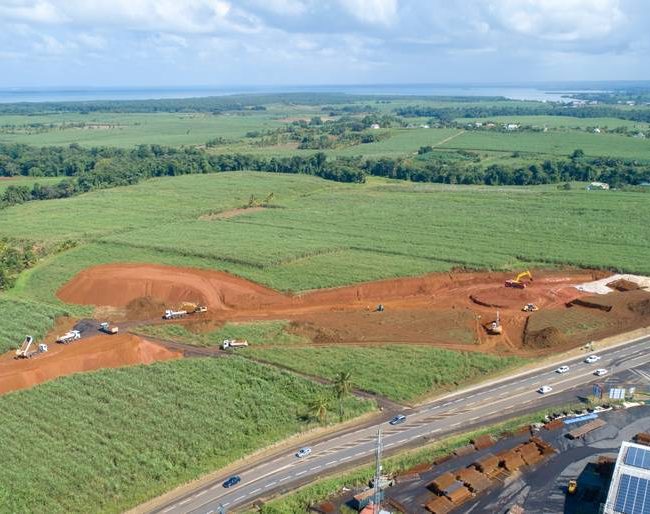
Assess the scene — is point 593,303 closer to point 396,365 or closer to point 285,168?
point 396,365

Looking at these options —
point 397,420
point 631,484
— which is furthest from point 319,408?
point 631,484

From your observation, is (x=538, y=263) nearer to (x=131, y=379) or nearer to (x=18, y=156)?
(x=131, y=379)

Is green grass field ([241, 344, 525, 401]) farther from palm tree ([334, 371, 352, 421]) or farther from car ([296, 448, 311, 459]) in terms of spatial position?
car ([296, 448, 311, 459])

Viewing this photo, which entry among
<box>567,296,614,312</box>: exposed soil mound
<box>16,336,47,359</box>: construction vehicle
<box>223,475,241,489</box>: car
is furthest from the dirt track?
<box>223,475,241,489</box>: car

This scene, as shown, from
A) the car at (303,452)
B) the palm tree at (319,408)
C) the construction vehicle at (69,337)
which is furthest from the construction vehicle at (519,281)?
the construction vehicle at (69,337)

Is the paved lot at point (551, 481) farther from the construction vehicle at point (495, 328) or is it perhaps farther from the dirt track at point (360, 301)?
the construction vehicle at point (495, 328)

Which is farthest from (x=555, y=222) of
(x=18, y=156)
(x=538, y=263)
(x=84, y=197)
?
(x=18, y=156)
